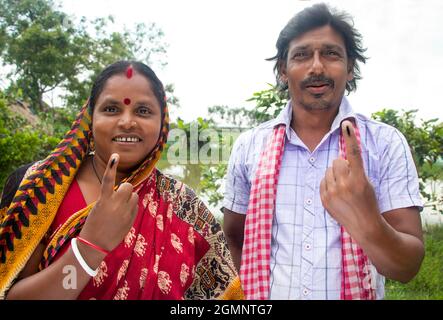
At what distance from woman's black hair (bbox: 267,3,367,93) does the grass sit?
8.48ft

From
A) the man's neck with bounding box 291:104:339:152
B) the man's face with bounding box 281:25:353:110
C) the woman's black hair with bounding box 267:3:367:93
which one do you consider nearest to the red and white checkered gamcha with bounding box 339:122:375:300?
the man's neck with bounding box 291:104:339:152

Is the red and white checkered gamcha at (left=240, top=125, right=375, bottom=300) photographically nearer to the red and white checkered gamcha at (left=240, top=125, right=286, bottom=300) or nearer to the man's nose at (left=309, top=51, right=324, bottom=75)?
the red and white checkered gamcha at (left=240, top=125, right=286, bottom=300)

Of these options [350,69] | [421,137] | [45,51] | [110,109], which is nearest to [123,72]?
[110,109]

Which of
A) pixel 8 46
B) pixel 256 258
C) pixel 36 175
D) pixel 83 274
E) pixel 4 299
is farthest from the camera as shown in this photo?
pixel 8 46

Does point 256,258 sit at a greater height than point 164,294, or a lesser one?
greater

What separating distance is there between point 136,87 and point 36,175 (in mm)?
483

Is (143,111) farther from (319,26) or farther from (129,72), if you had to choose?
(319,26)

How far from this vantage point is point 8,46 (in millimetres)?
15141

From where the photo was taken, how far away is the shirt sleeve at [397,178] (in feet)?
5.69

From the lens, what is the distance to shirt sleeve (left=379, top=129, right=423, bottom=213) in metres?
1.73

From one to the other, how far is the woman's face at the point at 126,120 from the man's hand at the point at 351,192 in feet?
2.24

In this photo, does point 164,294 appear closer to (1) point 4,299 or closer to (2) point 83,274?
(2) point 83,274

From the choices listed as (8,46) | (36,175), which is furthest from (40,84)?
(36,175)
